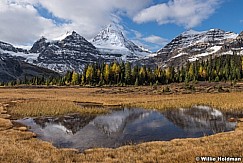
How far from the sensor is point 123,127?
34.2m

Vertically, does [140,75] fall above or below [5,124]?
above

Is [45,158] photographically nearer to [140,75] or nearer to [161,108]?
[161,108]

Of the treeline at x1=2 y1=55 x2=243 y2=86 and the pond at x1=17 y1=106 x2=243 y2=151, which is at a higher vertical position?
→ the treeline at x1=2 y1=55 x2=243 y2=86

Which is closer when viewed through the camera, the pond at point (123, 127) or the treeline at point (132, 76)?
the pond at point (123, 127)

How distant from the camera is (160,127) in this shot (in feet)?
109

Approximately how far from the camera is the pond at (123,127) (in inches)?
1056

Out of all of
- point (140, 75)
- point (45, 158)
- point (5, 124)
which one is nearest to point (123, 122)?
point (5, 124)

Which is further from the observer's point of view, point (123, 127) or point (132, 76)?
point (132, 76)

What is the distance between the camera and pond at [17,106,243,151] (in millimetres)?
26812

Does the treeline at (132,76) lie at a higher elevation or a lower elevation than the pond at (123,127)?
higher

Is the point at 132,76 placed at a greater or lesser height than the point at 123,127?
greater

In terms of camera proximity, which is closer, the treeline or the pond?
the pond

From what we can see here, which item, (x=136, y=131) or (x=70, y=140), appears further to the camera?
(x=136, y=131)

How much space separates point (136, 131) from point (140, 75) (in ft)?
354
